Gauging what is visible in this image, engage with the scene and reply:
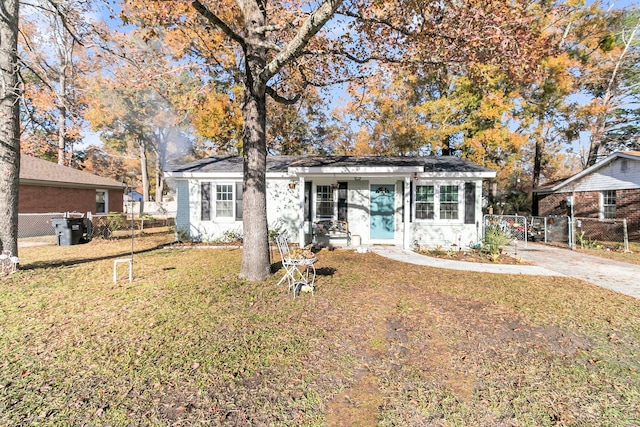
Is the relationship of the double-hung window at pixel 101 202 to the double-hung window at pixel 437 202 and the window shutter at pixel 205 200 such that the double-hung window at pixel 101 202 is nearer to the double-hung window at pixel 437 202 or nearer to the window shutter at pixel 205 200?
the window shutter at pixel 205 200

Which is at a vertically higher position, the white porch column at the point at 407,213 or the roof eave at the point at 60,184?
the roof eave at the point at 60,184

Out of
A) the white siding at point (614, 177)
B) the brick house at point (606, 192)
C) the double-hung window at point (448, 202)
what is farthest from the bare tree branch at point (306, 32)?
the white siding at point (614, 177)

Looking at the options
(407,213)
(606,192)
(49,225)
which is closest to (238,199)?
(407,213)

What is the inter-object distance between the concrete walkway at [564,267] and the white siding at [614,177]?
18.9ft

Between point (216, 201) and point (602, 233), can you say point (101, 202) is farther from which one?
point (602, 233)

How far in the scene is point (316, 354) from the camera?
3357 millimetres

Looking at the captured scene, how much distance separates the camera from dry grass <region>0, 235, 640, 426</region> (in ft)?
8.07

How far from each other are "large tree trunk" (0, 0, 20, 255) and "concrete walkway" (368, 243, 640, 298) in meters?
9.87

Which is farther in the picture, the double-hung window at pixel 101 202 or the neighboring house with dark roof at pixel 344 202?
the double-hung window at pixel 101 202

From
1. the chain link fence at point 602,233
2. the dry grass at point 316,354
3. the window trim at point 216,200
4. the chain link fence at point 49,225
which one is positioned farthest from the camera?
the chain link fence at point 49,225

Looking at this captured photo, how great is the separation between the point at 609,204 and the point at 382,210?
11522 millimetres

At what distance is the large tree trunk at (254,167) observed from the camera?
5945 millimetres

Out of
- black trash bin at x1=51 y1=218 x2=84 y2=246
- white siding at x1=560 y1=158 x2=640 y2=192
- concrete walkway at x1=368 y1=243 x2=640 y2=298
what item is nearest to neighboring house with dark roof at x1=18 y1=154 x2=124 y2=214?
black trash bin at x1=51 y1=218 x2=84 y2=246

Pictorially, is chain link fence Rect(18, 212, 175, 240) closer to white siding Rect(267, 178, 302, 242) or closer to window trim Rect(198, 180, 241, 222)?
window trim Rect(198, 180, 241, 222)
